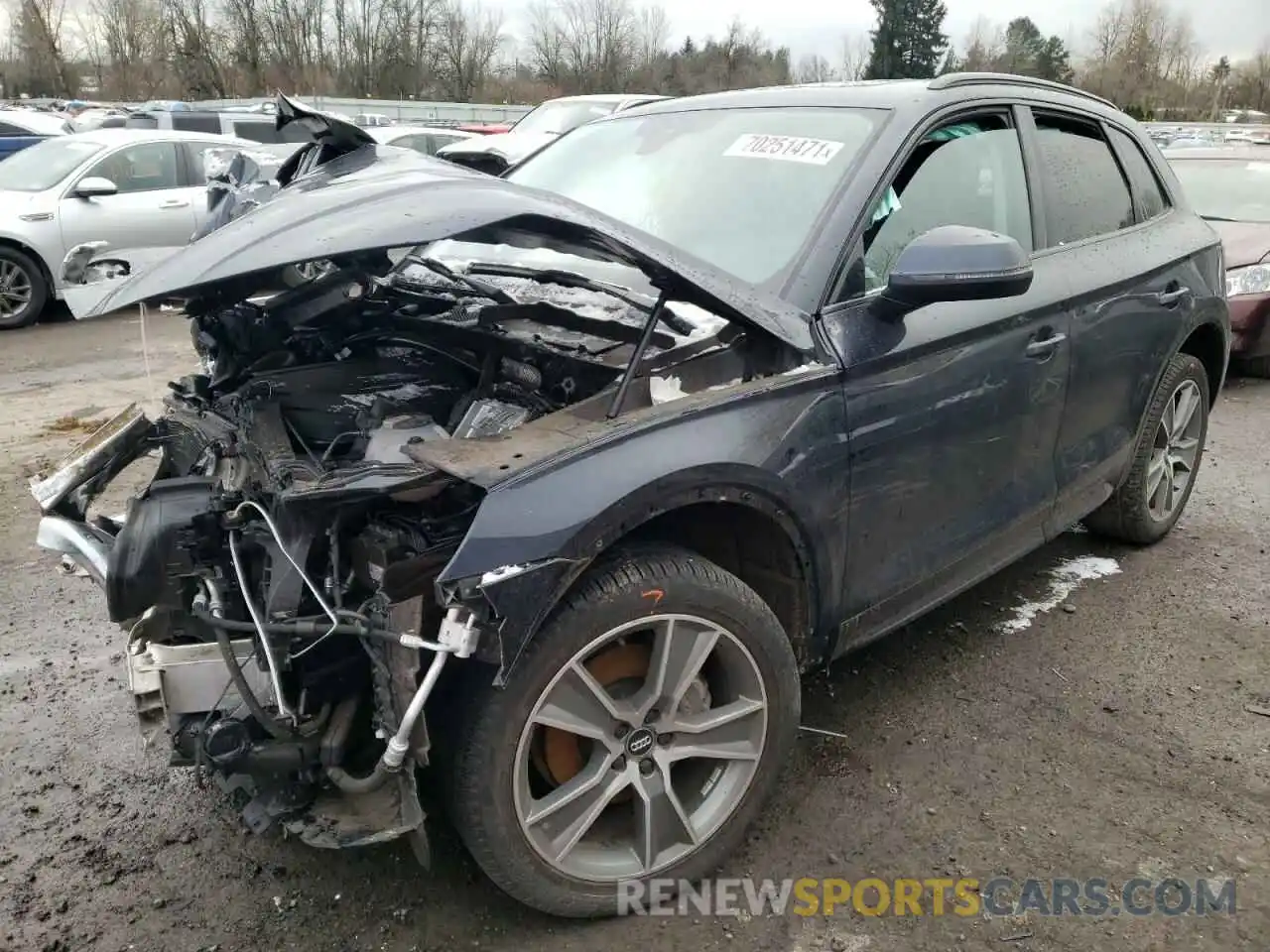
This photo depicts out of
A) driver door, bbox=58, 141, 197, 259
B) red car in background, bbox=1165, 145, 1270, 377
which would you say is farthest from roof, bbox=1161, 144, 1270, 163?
driver door, bbox=58, 141, 197, 259

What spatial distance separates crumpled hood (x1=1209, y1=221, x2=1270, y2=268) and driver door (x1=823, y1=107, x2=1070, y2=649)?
4.95m

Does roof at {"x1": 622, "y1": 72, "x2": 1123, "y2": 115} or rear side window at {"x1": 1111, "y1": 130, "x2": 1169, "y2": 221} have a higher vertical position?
roof at {"x1": 622, "y1": 72, "x2": 1123, "y2": 115}

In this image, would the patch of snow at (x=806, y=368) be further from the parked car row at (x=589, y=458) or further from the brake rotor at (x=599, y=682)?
the brake rotor at (x=599, y=682)

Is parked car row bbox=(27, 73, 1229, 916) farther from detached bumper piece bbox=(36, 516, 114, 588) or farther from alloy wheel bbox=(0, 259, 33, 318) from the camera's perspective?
alloy wheel bbox=(0, 259, 33, 318)

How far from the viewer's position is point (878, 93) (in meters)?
2.98

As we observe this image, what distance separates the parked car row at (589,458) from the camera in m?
1.98

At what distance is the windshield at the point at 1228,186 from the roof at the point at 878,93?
213 inches

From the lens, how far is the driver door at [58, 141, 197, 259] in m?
8.98

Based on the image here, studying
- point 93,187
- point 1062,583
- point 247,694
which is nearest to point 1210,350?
point 1062,583

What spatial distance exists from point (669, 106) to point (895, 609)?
6.28ft

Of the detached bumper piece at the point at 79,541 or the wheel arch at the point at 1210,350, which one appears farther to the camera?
the wheel arch at the point at 1210,350

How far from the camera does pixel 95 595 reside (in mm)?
3807

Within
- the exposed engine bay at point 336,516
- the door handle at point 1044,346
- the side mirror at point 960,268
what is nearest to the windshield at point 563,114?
the door handle at point 1044,346

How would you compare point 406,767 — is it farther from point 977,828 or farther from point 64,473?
point 977,828
